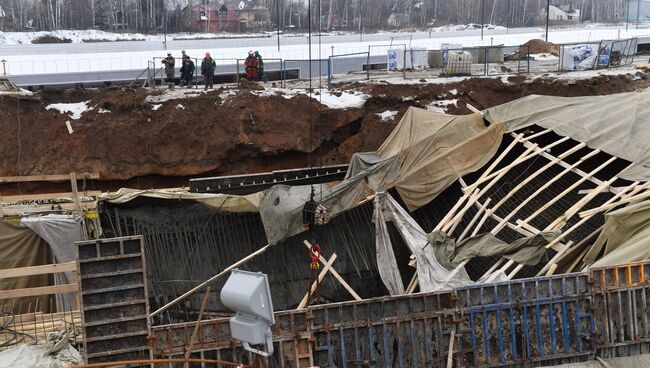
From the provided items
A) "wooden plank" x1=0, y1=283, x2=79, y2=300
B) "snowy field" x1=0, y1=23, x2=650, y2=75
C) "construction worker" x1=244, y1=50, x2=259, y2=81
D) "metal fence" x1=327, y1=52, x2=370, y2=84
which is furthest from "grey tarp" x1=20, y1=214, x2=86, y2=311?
"metal fence" x1=327, y1=52, x2=370, y2=84

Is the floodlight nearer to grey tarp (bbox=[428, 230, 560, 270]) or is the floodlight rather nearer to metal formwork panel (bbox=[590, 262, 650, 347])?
grey tarp (bbox=[428, 230, 560, 270])

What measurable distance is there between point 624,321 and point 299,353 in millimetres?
4272

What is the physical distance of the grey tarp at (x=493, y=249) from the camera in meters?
10.1

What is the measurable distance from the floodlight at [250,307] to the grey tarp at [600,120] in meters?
7.28

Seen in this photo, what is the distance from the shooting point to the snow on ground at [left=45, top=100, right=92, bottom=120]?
16.3 metres

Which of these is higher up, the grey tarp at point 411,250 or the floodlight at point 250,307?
the floodlight at point 250,307

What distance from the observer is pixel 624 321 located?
915 cm

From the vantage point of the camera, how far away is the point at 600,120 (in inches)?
514

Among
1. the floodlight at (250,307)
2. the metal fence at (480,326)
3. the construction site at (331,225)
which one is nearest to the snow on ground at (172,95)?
the construction site at (331,225)

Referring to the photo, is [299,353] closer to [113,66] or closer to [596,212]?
[596,212]

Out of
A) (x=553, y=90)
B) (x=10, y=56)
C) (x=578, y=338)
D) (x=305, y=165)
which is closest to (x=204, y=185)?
(x=305, y=165)

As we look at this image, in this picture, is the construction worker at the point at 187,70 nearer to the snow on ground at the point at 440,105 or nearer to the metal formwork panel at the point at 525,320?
the snow on ground at the point at 440,105

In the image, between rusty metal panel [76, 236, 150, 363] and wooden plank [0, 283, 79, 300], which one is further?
wooden plank [0, 283, 79, 300]

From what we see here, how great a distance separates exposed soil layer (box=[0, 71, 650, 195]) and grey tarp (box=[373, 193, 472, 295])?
4624mm
